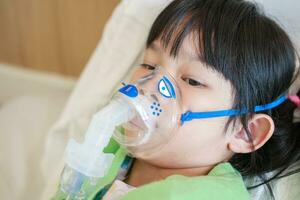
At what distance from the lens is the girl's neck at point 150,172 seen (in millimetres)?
1028

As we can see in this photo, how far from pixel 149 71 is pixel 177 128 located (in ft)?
0.48

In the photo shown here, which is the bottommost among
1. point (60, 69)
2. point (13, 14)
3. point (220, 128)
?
point (60, 69)

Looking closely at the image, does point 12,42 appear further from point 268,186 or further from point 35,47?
point 268,186

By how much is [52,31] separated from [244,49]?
119cm

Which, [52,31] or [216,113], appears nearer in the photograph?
[216,113]

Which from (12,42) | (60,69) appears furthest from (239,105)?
(12,42)

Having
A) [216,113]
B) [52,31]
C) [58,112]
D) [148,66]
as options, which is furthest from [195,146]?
[52,31]

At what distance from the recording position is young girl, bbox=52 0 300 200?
3.09ft

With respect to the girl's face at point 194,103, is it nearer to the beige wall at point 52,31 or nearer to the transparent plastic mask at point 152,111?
the transparent plastic mask at point 152,111

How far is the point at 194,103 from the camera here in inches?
37.2

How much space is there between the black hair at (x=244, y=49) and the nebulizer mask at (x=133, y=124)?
0.05 m

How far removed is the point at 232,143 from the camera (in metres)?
1.01

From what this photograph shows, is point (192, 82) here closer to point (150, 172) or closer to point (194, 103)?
point (194, 103)

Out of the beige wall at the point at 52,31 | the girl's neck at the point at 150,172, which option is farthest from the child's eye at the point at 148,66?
the beige wall at the point at 52,31
